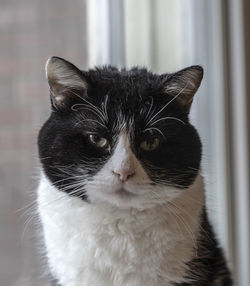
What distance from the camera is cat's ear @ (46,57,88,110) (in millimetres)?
1132

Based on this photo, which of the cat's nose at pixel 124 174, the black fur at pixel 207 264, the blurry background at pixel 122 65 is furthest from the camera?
the blurry background at pixel 122 65

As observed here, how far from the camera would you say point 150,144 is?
1168mm

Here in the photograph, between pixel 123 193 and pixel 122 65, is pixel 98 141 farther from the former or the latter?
pixel 122 65

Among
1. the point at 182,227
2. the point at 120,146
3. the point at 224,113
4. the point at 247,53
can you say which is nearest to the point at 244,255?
the point at 224,113

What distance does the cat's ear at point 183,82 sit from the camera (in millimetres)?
1182

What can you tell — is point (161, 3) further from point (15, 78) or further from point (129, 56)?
point (15, 78)

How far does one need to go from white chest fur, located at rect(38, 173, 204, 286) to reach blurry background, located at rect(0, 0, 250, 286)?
170 millimetres

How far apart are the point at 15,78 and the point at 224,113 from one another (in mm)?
792

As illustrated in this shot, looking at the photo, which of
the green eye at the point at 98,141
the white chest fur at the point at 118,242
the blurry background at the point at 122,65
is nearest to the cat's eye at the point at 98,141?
the green eye at the point at 98,141

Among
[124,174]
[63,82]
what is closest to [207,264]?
[124,174]

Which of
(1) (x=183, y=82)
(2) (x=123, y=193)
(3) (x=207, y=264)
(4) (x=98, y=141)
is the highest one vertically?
(1) (x=183, y=82)

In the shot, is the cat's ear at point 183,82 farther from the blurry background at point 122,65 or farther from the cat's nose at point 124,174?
the blurry background at point 122,65

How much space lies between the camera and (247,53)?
6.21 feet

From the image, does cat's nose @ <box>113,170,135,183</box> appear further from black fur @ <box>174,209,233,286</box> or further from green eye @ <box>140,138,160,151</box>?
black fur @ <box>174,209,233,286</box>
